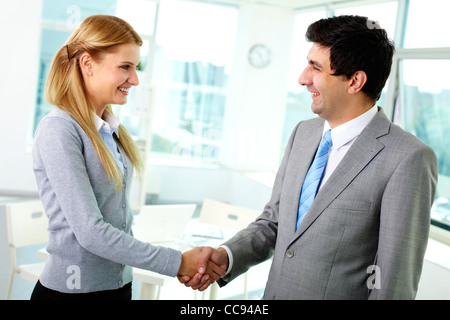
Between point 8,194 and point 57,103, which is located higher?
point 57,103

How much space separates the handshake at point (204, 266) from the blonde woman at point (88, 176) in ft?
0.68

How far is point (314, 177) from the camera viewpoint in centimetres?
152

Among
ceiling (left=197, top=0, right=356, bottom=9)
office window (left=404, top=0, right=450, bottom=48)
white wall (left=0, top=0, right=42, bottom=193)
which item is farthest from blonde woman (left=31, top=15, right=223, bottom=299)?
white wall (left=0, top=0, right=42, bottom=193)

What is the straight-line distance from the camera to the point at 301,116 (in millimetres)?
6895

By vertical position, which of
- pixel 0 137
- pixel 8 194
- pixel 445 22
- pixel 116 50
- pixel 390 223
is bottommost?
pixel 8 194

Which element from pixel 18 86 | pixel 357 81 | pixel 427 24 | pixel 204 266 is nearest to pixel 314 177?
pixel 357 81

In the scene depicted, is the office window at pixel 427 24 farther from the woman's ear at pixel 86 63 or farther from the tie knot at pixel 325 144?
the woman's ear at pixel 86 63

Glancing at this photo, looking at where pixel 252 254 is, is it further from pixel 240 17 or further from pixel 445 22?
pixel 240 17

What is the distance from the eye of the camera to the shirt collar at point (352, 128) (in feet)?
5.02

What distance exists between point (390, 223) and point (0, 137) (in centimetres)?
605

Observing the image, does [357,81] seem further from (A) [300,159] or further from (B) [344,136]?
(A) [300,159]

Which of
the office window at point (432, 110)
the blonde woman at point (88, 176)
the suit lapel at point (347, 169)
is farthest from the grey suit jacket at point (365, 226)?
the office window at point (432, 110)

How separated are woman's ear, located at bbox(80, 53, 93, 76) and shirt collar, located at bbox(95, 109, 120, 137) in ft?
0.50
